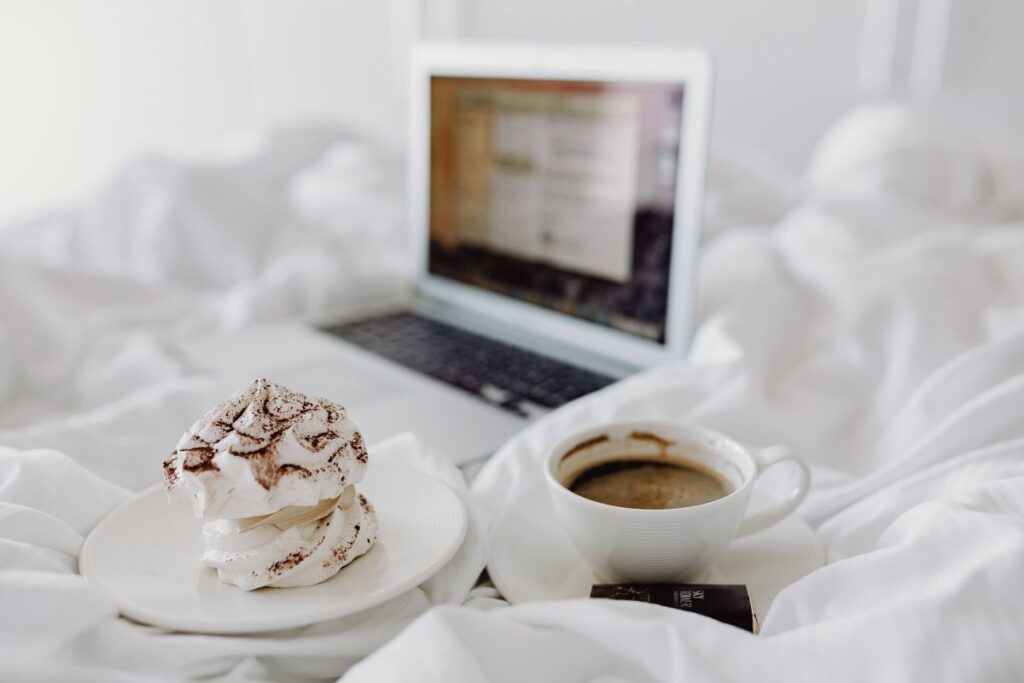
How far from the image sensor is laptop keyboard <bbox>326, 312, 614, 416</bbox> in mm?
836

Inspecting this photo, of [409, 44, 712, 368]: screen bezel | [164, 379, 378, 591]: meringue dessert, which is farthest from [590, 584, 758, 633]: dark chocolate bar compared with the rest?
[409, 44, 712, 368]: screen bezel

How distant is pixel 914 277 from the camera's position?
2.95 feet

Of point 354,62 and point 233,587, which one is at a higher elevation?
point 354,62

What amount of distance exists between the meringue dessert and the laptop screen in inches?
18.6

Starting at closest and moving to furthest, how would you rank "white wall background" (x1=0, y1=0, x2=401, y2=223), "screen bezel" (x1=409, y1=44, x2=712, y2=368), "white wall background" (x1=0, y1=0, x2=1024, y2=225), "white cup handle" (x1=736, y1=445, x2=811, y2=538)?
"white cup handle" (x1=736, y1=445, x2=811, y2=538) < "screen bezel" (x1=409, y1=44, x2=712, y2=368) < "white wall background" (x1=0, y1=0, x2=1024, y2=225) < "white wall background" (x1=0, y1=0, x2=401, y2=223)

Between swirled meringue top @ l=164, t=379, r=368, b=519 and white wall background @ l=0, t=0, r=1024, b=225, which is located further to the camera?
white wall background @ l=0, t=0, r=1024, b=225

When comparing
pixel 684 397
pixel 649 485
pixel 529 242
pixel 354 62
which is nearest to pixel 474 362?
pixel 529 242

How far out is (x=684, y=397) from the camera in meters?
0.74

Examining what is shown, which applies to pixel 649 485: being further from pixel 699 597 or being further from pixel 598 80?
pixel 598 80

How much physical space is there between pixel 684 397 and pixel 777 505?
0.23 metres

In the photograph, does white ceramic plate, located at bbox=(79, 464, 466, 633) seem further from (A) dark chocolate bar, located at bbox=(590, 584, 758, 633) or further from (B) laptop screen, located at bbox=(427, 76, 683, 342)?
(B) laptop screen, located at bbox=(427, 76, 683, 342)

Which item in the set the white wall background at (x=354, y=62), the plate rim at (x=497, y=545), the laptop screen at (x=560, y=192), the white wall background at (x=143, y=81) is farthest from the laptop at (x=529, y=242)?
the white wall background at (x=143, y=81)

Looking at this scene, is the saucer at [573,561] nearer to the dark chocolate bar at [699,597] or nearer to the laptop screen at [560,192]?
the dark chocolate bar at [699,597]

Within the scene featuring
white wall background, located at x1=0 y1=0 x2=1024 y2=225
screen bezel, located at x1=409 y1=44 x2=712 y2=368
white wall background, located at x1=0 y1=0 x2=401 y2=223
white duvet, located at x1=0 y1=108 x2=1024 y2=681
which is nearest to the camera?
white duvet, located at x1=0 y1=108 x2=1024 y2=681
